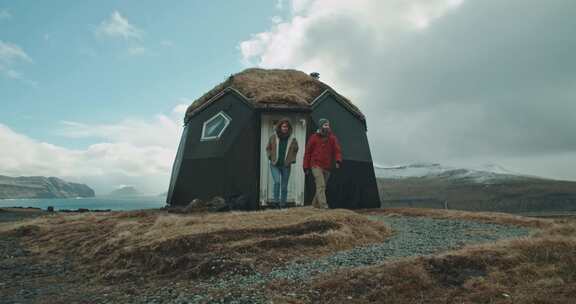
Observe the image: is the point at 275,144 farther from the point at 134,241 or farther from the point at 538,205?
the point at 538,205

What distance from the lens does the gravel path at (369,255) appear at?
17.8ft

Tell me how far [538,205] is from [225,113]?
3824 inches

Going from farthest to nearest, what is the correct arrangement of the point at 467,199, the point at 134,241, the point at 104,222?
the point at 467,199 → the point at 104,222 → the point at 134,241

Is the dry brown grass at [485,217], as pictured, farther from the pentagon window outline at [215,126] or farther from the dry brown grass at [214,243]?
the pentagon window outline at [215,126]

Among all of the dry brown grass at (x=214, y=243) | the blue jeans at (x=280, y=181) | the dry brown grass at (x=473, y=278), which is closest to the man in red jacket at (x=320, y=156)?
the blue jeans at (x=280, y=181)

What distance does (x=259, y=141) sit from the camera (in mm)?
15273

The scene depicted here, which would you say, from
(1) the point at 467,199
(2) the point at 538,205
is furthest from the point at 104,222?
(1) the point at 467,199

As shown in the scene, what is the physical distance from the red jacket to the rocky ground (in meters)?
4.51

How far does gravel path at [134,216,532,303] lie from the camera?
5434 millimetres

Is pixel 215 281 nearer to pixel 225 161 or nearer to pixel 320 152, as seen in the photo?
pixel 320 152

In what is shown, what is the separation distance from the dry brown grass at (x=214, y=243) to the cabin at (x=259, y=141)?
429 cm

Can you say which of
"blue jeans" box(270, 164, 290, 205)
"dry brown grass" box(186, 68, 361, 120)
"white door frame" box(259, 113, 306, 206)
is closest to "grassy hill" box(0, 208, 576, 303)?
"blue jeans" box(270, 164, 290, 205)

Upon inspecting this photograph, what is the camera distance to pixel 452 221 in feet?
39.8

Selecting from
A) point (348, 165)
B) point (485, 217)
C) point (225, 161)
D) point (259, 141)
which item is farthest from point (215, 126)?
point (485, 217)
